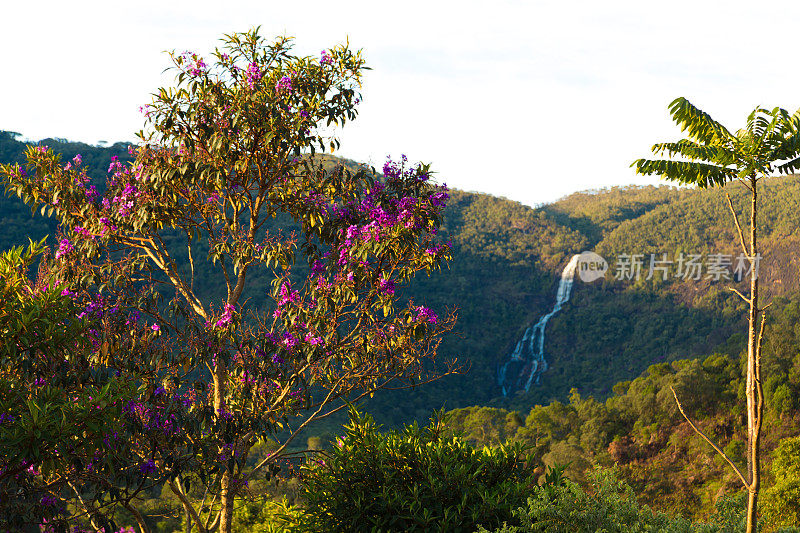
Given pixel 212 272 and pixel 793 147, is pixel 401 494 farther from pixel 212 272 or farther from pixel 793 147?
pixel 212 272

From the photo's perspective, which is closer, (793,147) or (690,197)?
(793,147)

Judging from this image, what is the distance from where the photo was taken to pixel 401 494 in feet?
18.7

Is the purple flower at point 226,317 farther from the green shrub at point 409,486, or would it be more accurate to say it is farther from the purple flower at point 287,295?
the green shrub at point 409,486

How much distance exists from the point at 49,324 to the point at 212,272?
4896 centimetres

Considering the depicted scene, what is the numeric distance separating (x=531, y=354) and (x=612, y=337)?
23.6 ft

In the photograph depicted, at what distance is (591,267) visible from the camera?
225 feet

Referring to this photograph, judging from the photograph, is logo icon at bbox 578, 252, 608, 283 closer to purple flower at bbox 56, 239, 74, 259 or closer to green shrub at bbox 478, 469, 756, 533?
green shrub at bbox 478, 469, 756, 533

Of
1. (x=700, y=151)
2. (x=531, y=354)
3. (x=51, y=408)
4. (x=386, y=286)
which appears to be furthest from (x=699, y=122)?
(x=531, y=354)

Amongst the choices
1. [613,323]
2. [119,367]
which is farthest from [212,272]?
[119,367]

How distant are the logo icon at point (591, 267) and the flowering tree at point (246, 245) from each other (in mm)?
63719

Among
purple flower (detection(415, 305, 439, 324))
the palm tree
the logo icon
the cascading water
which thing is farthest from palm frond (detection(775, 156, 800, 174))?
the logo icon

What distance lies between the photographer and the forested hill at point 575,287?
53250 millimetres

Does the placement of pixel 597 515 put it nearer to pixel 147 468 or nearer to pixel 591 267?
pixel 147 468

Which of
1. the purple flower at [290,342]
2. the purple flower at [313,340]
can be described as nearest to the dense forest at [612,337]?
the purple flower at [290,342]
